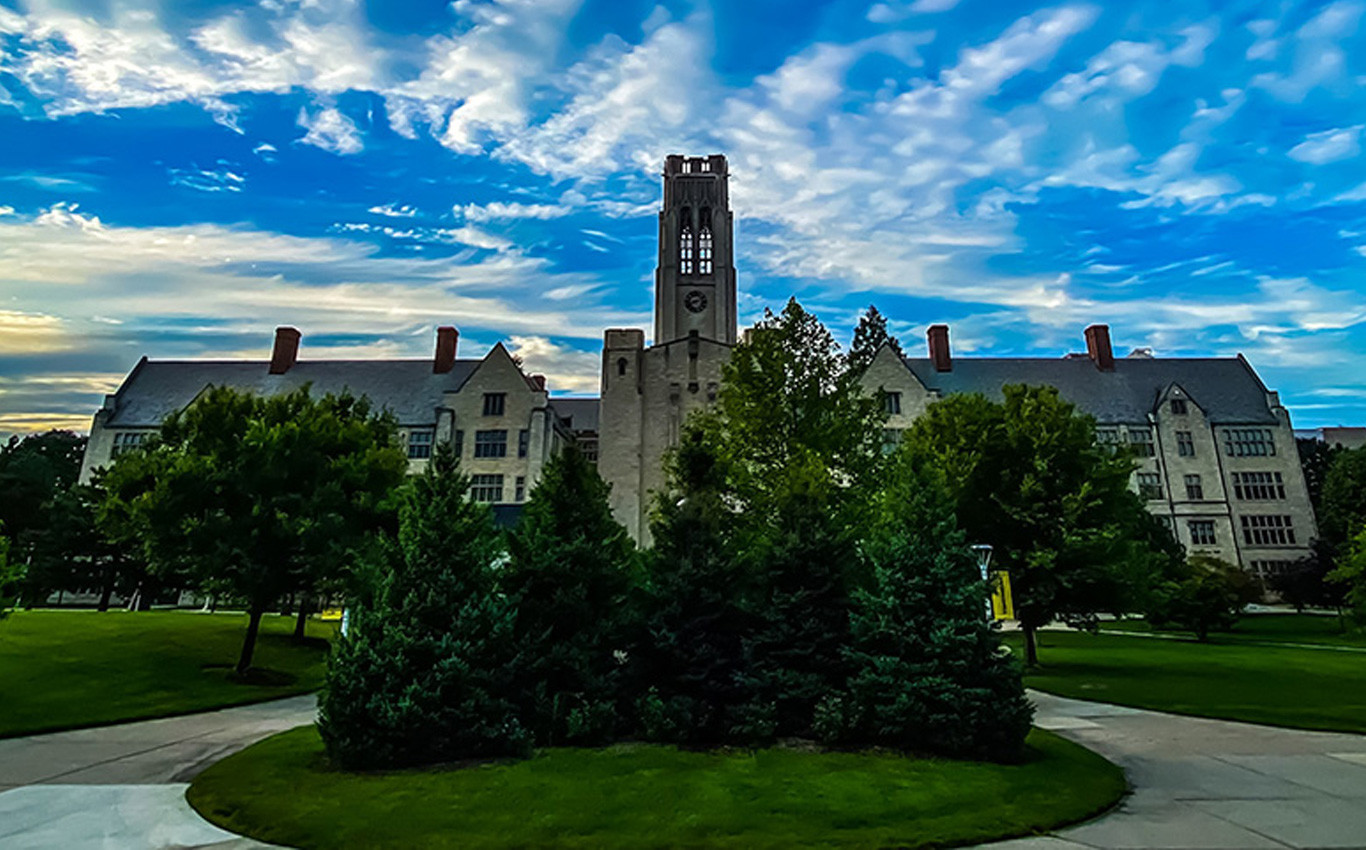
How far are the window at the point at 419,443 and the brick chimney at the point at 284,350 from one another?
50.9 ft

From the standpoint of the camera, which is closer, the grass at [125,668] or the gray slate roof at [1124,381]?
the grass at [125,668]

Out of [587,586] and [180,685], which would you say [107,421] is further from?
[587,586]

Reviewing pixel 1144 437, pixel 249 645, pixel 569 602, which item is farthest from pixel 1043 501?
pixel 1144 437

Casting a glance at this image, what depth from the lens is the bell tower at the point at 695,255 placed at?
2515 inches

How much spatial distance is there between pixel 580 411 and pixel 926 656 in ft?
240

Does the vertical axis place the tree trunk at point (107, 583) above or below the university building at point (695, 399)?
below

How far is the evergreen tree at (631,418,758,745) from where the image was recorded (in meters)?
12.7

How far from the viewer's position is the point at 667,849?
7.15 metres

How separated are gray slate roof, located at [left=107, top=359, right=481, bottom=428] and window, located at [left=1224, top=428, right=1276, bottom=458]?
208 ft

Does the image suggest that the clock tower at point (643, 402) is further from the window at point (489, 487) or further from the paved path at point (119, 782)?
the paved path at point (119, 782)

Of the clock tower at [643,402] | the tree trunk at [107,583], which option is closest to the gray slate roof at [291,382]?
the clock tower at [643,402]

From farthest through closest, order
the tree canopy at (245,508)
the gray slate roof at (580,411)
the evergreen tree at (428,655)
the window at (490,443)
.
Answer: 1. the gray slate roof at (580,411)
2. the window at (490,443)
3. the tree canopy at (245,508)
4. the evergreen tree at (428,655)

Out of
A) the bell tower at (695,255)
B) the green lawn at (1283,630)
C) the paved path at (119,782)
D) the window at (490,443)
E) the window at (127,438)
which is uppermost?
the bell tower at (695,255)

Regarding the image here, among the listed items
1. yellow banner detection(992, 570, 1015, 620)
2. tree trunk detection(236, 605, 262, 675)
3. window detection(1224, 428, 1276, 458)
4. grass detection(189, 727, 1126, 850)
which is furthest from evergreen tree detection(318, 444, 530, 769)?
window detection(1224, 428, 1276, 458)
